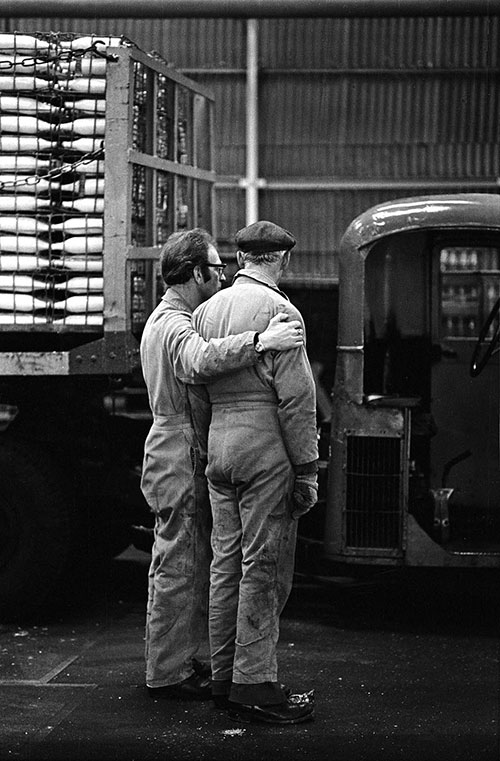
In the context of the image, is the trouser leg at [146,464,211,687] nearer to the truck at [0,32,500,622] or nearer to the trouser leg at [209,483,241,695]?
the trouser leg at [209,483,241,695]

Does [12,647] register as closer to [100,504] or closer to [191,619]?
[100,504]

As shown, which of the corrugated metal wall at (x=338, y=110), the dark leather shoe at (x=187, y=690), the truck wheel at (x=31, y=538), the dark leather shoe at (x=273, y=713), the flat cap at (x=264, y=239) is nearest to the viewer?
the dark leather shoe at (x=273, y=713)

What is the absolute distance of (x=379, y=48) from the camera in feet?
57.6

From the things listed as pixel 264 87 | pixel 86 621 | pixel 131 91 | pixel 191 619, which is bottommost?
pixel 86 621

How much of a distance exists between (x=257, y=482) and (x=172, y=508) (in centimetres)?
55

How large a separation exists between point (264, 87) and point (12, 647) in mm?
12310

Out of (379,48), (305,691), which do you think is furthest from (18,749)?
(379,48)

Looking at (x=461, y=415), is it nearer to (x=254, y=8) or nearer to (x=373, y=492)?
(x=373, y=492)

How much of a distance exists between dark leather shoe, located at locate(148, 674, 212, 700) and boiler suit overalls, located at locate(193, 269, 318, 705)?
287 mm

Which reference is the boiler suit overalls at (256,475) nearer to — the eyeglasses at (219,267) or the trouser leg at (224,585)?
the trouser leg at (224,585)

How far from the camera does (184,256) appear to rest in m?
5.60

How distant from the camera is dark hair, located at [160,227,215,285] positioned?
5.59 metres

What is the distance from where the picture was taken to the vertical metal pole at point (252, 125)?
57.0 ft

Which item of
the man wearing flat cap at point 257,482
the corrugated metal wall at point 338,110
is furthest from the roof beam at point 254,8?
the corrugated metal wall at point 338,110
